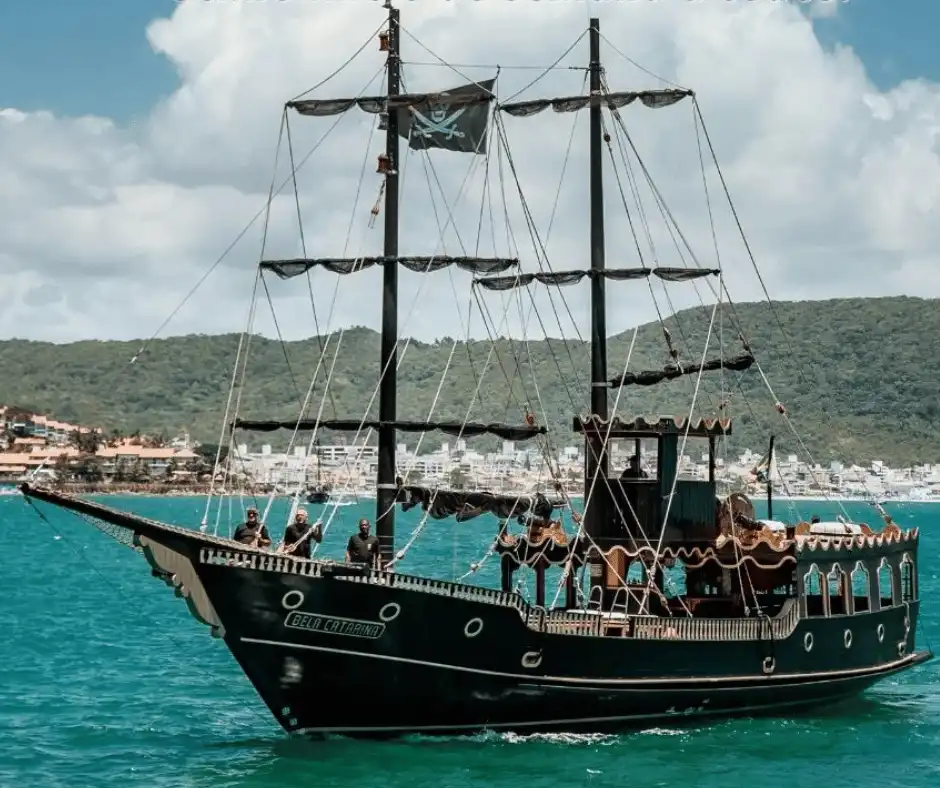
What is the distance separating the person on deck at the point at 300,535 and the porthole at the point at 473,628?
291 cm

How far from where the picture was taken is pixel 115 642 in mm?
43125

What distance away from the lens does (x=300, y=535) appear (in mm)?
25672

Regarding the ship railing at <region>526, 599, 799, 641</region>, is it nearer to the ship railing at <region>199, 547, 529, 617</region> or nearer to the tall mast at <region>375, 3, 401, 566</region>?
the ship railing at <region>199, 547, 529, 617</region>

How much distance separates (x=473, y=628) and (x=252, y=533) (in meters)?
4.09

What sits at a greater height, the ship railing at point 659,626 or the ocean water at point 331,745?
the ship railing at point 659,626

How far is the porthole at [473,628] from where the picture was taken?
82.9 ft

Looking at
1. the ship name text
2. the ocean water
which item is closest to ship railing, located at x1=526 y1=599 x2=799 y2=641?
the ocean water

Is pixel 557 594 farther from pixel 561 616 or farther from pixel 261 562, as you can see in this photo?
pixel 261 562

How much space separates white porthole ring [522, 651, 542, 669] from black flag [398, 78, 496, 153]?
11.1 meters

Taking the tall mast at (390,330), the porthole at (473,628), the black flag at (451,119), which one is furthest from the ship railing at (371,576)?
the black flag at (451,119)

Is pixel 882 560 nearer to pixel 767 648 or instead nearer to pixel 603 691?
pixel 767 648

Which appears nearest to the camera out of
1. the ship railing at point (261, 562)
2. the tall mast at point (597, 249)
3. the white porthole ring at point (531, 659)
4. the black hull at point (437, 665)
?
the ship railing at point (261, 562)

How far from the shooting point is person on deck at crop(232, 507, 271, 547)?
25.1 metres

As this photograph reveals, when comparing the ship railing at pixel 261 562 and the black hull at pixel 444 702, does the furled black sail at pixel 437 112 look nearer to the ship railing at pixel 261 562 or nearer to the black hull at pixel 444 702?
the ship railing at pixel 261 562
